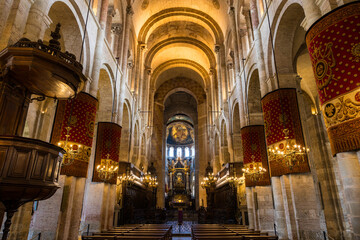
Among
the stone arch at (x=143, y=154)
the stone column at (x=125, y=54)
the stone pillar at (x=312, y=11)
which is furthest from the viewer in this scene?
the stone arch at (x=143, y=154)

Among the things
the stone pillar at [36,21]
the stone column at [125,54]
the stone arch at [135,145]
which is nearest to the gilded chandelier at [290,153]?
the stone pillar at [36,21]

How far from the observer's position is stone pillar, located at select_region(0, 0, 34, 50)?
4372 millimetres

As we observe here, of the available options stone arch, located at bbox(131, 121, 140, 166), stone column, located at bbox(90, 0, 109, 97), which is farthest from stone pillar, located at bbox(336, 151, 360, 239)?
stone arch, located at bbox(131, 121, 140, 166)

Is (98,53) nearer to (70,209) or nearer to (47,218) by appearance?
(70,209)

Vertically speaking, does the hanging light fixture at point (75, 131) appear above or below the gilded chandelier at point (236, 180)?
above

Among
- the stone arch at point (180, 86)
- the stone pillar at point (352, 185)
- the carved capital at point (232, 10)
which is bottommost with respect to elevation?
the stone pillar at point (352, 185)

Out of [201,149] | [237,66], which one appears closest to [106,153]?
[237,66]

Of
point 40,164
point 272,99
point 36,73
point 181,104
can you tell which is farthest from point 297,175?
point 181,104

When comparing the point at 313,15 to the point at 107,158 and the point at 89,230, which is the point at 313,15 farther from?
the point at 89,230

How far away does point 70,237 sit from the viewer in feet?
22.9

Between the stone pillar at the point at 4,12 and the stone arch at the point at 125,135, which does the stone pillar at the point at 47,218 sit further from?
the stone arch at the point at 125,135

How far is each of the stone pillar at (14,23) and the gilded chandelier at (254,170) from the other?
28.4 ft

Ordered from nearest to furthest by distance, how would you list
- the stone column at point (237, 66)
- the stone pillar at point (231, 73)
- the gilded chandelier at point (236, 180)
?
1. the stone column at point (237, 66)
2. the gilded chandelier at point (236, 180)
3. the stone pillar at point (231, 73)

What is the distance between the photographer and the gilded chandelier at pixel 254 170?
924 centimetres
